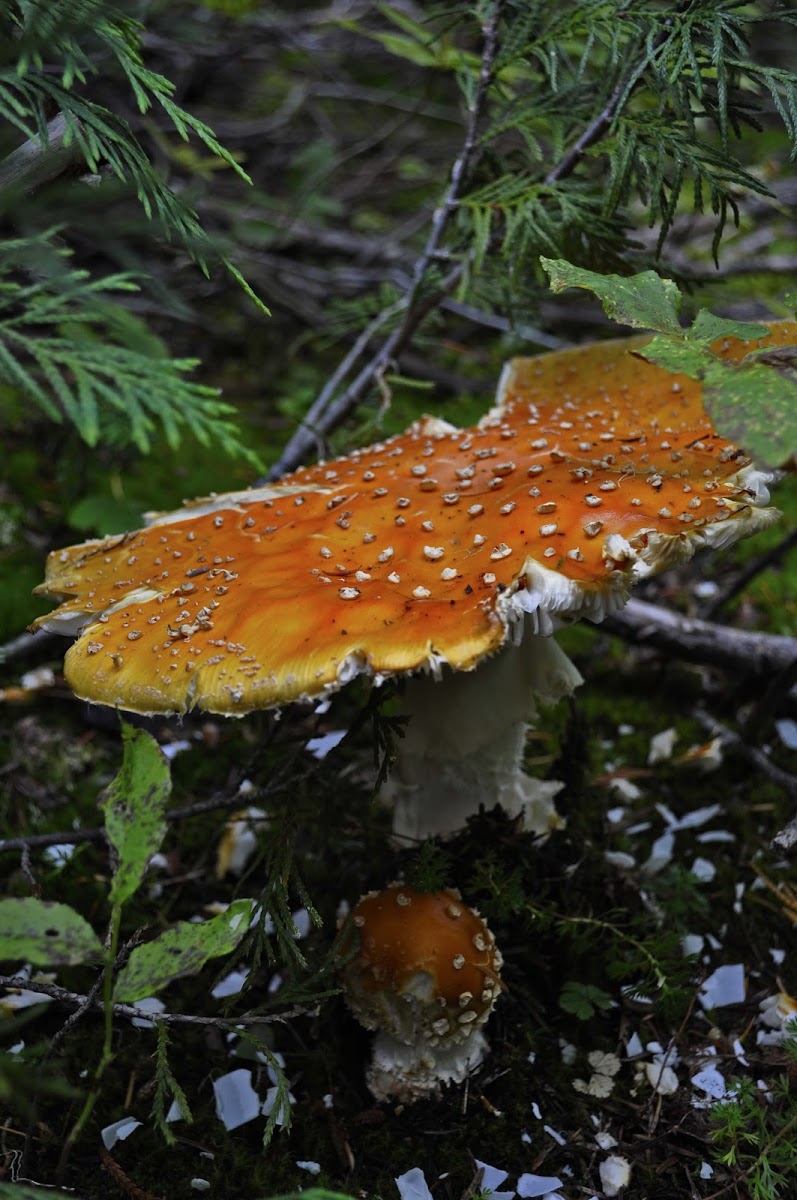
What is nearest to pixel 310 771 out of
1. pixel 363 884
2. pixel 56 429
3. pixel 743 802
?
pixel 363 884

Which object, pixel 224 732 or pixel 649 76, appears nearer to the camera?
pixel 649 76

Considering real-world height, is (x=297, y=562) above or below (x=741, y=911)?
above

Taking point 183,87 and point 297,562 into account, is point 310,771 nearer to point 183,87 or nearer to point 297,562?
point 297,562

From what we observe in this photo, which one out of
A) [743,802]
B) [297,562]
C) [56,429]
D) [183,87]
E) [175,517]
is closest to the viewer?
[297,562]

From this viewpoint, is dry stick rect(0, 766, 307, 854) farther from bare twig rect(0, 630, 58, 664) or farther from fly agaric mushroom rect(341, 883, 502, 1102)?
bare twig rect(0, 630, 58, 664)

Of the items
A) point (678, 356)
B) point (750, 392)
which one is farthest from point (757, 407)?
point (678, 356)

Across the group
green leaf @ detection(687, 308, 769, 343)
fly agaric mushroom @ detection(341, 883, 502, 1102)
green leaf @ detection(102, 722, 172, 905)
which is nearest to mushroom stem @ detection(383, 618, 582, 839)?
fly agaric mushroom @ detection(341, 883, 502, 1102)

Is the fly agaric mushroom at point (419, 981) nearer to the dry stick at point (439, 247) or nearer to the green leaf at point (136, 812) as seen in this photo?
the green leaf at point (136, 812)
